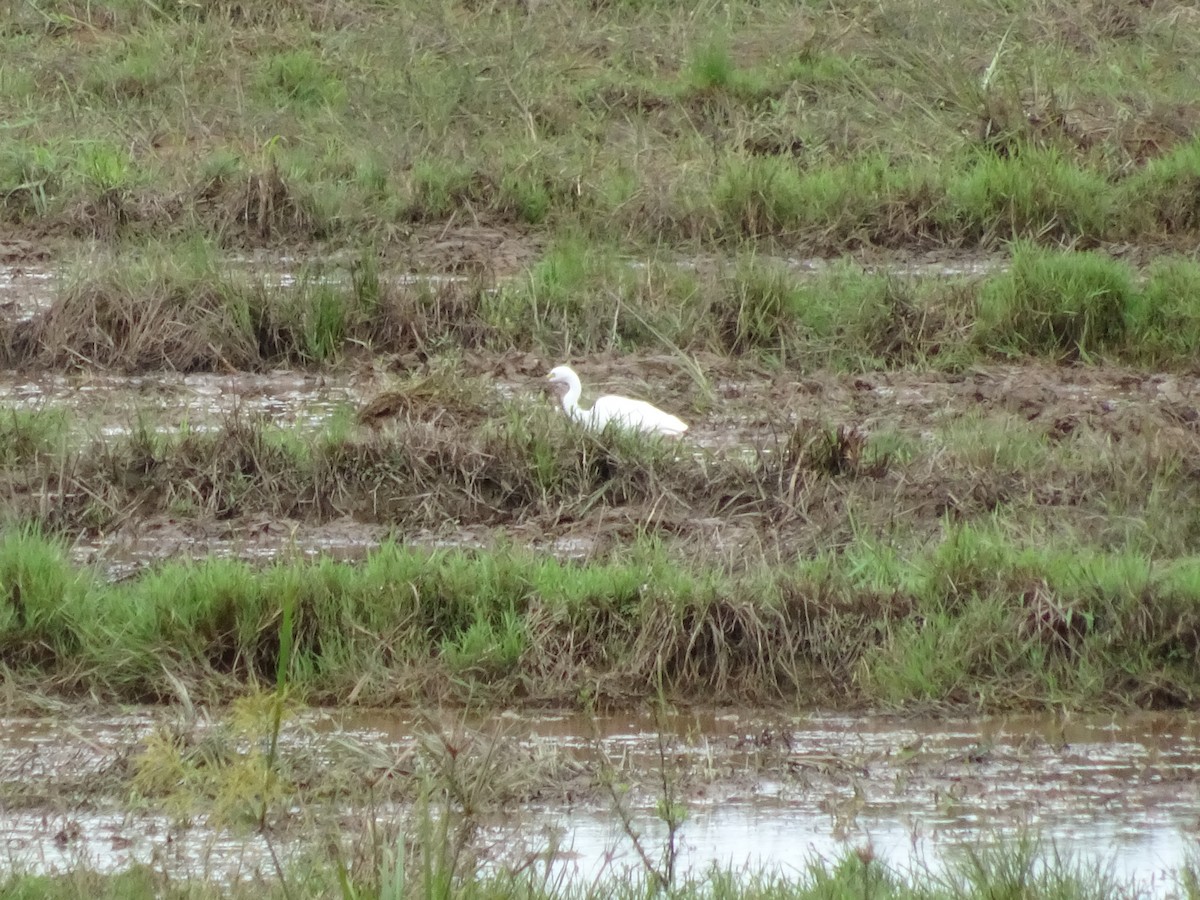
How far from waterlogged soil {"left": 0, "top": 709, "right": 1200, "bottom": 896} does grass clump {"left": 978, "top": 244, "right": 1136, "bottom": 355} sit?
3.64 meters

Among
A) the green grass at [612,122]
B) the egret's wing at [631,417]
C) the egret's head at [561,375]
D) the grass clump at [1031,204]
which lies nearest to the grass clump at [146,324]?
the green grass at [612,122]

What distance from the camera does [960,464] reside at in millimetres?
6730

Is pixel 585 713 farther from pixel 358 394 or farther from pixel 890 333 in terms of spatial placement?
pixel 890 333

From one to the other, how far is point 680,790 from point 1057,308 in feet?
15.5

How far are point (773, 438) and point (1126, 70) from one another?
22.2ft

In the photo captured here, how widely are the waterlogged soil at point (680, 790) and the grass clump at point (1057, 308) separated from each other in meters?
3.64

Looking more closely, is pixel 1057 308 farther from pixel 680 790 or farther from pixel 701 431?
pixel 680 790

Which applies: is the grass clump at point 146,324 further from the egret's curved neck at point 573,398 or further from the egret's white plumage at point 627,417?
the egret's white plumage at point 627,417

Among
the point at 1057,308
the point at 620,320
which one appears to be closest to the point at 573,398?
the point at 620,320

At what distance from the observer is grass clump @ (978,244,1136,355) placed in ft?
28.3

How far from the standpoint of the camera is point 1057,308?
8.68m

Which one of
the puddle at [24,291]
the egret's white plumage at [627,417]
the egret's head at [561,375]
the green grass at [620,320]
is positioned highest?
the egret's white plumage at [627,417]

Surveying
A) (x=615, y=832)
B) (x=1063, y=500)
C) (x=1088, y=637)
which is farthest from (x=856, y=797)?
(x=1063, y=500)

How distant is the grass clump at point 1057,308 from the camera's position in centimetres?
864
